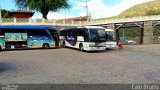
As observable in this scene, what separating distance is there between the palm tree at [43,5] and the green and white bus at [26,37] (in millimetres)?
19481

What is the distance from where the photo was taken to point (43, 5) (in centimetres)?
5166

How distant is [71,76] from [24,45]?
18855 mm

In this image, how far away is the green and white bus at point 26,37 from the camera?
96.5 feet

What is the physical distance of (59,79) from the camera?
11859 mm

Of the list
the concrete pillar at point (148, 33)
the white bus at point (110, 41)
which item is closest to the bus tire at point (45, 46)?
the white bus at point (110, 41)

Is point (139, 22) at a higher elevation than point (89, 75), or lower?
higher

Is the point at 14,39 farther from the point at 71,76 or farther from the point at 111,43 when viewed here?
the point at 71,76

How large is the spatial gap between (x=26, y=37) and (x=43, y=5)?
860 inches

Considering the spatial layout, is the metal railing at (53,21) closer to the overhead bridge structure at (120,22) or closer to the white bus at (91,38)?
the overhead bridge structure at (120,22)

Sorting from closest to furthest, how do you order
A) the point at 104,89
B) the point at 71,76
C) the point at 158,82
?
the point at 104,89 → the point at 158,82 → the point at 71,76

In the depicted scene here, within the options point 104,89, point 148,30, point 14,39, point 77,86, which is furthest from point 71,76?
point 148,30

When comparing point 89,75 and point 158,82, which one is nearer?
point 158,82

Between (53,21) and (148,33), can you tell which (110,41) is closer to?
(53,21)

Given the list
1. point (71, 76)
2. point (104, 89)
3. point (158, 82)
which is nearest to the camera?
point (104, 89)
